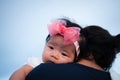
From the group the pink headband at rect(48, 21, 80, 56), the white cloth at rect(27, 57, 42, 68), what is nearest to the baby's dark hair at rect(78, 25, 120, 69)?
the pink headband at rect(48, 21, 80, 56)

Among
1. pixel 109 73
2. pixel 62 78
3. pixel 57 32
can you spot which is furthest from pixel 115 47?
pixel 62 78

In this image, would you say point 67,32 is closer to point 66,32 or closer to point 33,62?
point 66,32

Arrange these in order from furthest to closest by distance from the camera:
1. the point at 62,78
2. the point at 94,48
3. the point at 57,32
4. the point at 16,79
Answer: the point at 57,32
the point at 94,48
the point at 16,79
the point at 62,78

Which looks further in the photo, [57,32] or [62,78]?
[57,32]

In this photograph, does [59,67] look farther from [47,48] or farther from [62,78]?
[47,48]

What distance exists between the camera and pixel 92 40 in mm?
1168

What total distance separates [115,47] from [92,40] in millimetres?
129

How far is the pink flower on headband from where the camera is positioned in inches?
46.3

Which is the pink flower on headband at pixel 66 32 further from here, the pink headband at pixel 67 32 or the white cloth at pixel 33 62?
the white cloth at pixel 33 62

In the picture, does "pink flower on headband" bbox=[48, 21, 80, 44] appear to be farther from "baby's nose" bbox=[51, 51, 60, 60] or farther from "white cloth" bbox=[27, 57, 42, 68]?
"white cloth" bbox=[27, 57, 42, 68]

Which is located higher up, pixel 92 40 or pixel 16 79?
pixel 92 40

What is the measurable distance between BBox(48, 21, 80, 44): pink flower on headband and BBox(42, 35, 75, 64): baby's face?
25 millimetres

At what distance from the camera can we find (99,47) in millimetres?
1126

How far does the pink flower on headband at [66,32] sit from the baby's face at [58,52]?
0.03m
